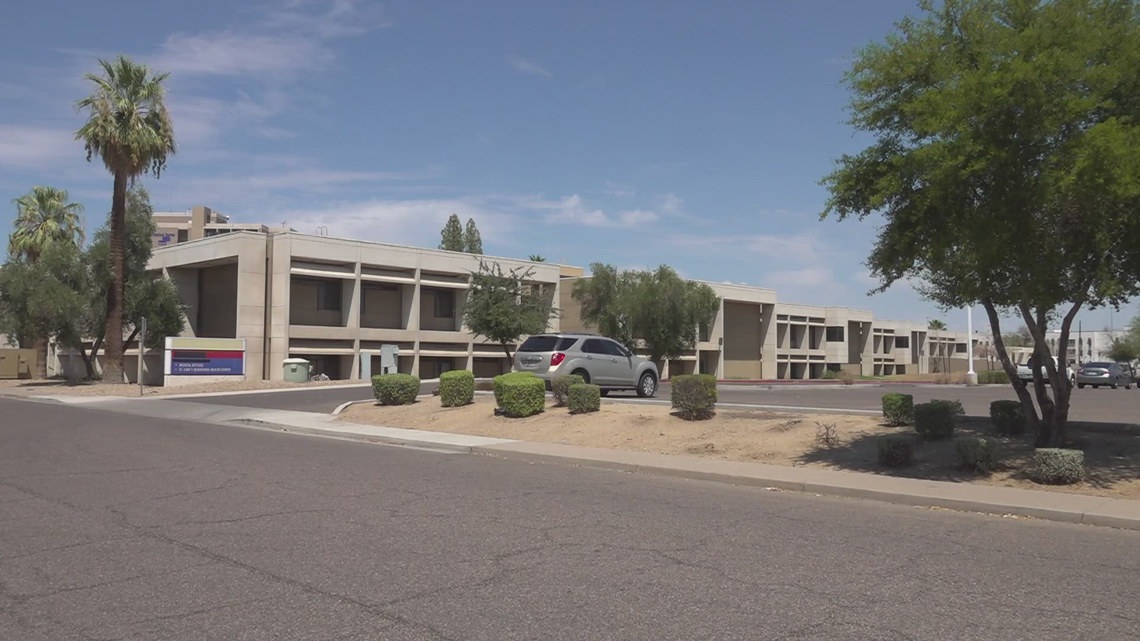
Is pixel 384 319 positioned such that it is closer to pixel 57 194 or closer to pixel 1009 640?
pixel 57 194

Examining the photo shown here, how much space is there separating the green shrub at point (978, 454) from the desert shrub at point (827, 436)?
283cm

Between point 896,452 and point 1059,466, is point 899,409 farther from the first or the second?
point 1059,466

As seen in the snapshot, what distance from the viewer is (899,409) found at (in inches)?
646

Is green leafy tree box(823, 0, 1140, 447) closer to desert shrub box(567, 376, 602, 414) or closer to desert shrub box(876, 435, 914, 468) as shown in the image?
desert shrub box(876, 435, 914, 468)

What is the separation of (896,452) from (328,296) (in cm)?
4253

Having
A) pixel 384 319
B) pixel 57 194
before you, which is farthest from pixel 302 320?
pixel 57 194

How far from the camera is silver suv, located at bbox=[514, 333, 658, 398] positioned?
23922 millimetres

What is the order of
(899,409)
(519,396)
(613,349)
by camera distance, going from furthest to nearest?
(613,349) → (519,396) → (899,409)

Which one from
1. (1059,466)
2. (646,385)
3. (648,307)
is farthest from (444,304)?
(1059,466)

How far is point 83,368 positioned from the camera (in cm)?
6066

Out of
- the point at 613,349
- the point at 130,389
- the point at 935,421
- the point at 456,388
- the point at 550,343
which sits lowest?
the point at 130,389

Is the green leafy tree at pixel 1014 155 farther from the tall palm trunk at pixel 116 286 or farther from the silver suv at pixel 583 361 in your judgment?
the tall palm trunk at pixel 116 286

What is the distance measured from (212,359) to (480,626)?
41.6 metres

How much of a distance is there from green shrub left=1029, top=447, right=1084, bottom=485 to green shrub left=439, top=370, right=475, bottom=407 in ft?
48.3
